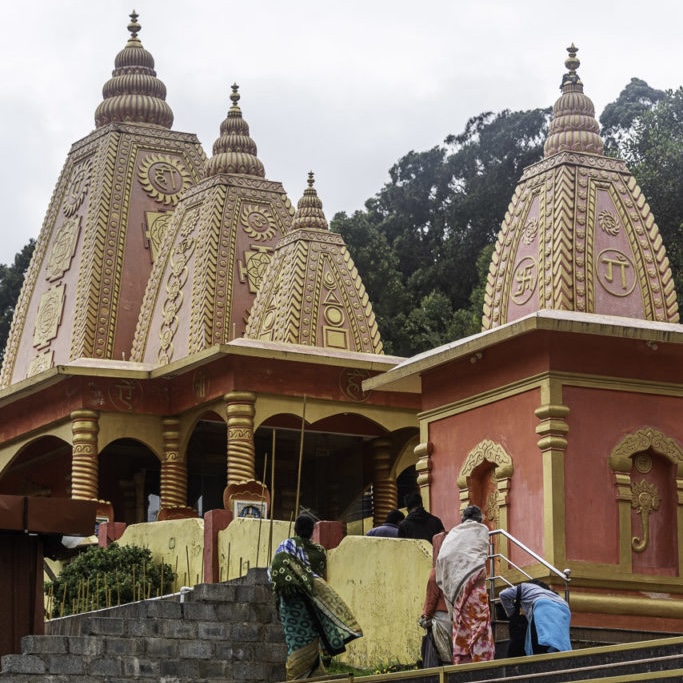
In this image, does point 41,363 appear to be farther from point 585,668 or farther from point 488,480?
point 585,668

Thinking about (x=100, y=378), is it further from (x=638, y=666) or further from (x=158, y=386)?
(x=638, y=666)

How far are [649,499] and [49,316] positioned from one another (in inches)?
451

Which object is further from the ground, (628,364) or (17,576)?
(628,364)

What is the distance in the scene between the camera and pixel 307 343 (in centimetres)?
2391

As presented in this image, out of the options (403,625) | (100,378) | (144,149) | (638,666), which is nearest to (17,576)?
(403,625)

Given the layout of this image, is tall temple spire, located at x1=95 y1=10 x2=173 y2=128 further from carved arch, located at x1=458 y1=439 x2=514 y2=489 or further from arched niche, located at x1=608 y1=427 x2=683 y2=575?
arched niche, located at x1=608 y1=427 x2=683 y2=575

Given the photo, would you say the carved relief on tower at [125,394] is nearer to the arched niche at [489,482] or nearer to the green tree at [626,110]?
the arched niche at [489,482]

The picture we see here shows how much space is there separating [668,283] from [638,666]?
9496mm

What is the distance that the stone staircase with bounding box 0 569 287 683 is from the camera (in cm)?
1493

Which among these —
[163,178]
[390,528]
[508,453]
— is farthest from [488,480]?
[163,178]

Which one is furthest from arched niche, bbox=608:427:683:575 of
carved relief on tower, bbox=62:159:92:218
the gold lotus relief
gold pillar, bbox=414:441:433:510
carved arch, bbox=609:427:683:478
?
carved relief on tower, bbox=62:159:92:218

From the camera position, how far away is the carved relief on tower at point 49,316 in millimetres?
26750

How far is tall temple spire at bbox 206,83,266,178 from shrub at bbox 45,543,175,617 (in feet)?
24.0

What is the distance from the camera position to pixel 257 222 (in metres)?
26.0
